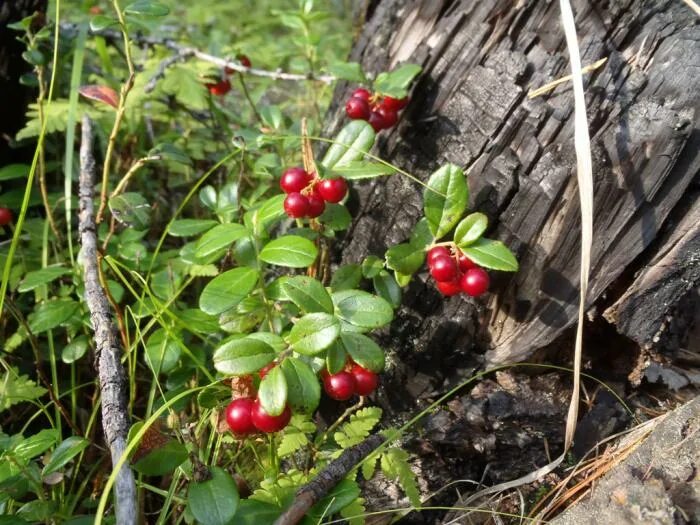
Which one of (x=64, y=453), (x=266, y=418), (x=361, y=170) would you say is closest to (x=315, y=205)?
(x=361, y=170)

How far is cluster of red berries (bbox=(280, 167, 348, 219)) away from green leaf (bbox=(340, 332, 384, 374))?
1.16 feet

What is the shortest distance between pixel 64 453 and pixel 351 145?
105 centimetres

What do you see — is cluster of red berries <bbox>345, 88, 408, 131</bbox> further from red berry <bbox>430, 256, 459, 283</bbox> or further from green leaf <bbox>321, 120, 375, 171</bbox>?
red berry <bbox>430, 256, 459, 283</bbox>

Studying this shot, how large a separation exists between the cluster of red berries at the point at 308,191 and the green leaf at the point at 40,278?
0.75m

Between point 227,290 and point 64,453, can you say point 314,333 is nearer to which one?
point 227,290

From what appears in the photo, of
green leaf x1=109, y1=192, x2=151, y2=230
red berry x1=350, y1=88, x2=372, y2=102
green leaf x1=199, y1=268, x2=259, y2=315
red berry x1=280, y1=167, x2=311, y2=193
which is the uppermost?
red berry x1=350, y1=88, x2=372, y2=102

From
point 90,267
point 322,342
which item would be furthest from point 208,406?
point 90,267

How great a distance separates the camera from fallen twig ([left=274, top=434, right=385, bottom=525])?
4.56ft

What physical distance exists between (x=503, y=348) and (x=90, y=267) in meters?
1.19

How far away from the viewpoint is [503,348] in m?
1.83

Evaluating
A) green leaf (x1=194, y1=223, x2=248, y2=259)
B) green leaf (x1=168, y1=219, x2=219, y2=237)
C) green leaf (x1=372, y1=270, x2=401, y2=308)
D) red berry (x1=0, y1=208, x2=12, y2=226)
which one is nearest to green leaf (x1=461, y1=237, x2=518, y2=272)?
green leaf (x1=372, y1=270, x2=401, y2=308)

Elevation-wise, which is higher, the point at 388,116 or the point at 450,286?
the point at 388,116

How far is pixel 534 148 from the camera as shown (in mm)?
1656

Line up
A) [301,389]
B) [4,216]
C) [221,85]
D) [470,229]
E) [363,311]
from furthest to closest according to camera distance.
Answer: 1. [221,85]
2. [4,216]
3. [470,229]
4. [363,311]
5. [301,389]
